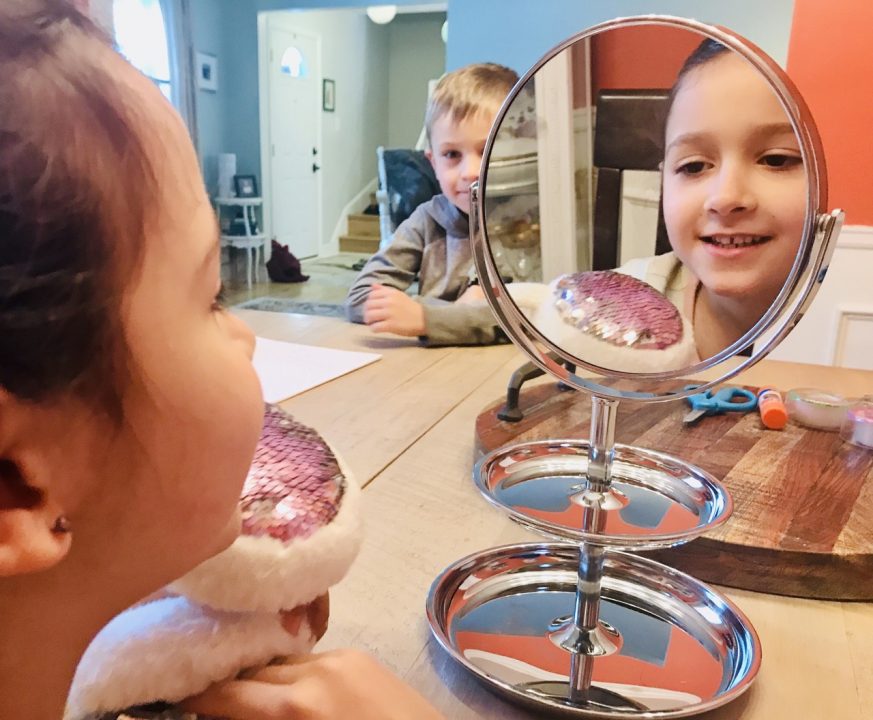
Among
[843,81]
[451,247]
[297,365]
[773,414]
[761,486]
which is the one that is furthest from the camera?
[843,81]

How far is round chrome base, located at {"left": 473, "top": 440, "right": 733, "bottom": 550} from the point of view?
1.36ft

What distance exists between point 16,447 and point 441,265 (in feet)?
3.82

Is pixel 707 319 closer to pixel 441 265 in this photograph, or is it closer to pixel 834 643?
pixel 834 643

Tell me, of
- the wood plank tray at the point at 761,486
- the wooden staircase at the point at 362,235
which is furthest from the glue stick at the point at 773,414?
the wooden staircase at the point at 362,235

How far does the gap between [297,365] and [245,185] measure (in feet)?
13.8

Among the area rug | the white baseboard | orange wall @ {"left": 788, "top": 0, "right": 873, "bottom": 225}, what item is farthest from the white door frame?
orange wall @ {"left": 788, "top": 0, "right": 873, "bottom": 225}

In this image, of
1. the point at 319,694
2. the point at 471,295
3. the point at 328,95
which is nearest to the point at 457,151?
the point at 471,295

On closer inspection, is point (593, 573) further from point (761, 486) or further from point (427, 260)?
point (427, 260)

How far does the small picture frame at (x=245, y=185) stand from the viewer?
4.80 m

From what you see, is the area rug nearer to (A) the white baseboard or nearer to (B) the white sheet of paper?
(A) the white baseboard

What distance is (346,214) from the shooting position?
21.4 ft

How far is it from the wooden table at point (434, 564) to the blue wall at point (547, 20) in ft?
7.19

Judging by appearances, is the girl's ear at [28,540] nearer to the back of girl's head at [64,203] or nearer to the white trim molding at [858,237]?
the back of girl's head at [64,203]

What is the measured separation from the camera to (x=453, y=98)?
3.58 feet
